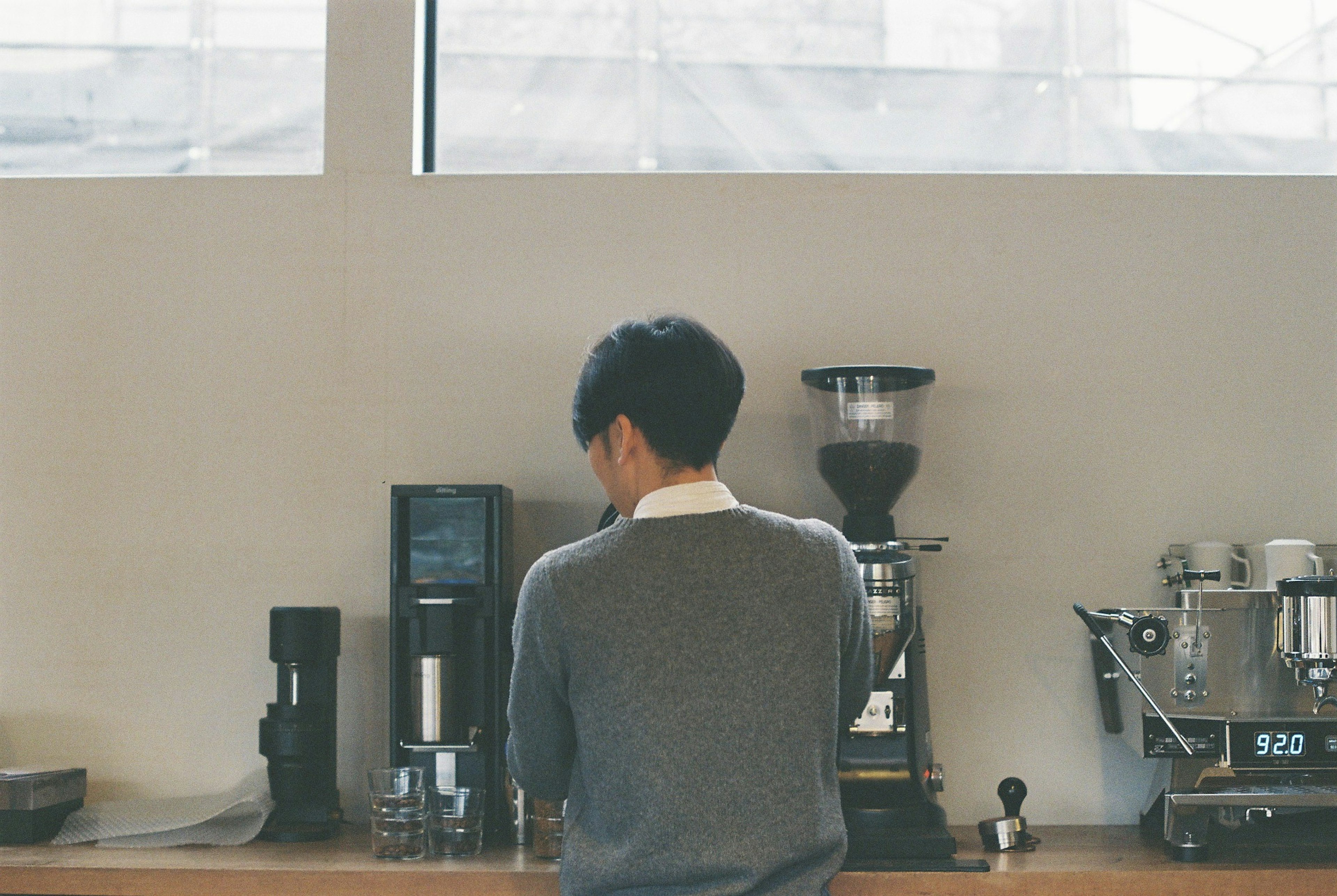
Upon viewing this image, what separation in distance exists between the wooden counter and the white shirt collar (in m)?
0.75

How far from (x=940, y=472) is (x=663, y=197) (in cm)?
79

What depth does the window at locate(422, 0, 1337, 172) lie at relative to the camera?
253 cm

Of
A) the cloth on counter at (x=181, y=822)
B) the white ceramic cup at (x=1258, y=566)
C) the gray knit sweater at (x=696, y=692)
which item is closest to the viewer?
the gray knit sweater at (x=696, y=692)

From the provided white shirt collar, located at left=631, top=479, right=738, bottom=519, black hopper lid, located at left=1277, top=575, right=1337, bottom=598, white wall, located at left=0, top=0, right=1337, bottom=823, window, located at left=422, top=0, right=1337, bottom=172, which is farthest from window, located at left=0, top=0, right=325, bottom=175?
black hopper lid, located at left=1277, top=575, right=1337, bottom=598

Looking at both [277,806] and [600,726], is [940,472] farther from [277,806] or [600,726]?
[277,806]

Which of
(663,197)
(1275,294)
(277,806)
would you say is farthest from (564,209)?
(1275,294)

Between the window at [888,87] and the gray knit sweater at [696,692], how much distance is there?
4.60 ft

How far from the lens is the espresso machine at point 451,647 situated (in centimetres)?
203

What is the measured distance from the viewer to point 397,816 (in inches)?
76.2

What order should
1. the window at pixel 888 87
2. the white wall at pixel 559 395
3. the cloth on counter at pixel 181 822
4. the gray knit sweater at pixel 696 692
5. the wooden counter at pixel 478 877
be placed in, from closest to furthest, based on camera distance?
the gray knit sweater at pixel 696 692
the wooden counter at pixel 478 877
the cloth on counter at pixel 181 822
the white wall at pixel 559 395
the window at pixel 888 87

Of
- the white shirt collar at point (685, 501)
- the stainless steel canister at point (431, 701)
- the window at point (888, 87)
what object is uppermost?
the window at point (888, 87)

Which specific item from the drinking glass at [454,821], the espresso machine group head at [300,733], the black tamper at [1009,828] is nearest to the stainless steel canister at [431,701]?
the drinking glass at [454,821]

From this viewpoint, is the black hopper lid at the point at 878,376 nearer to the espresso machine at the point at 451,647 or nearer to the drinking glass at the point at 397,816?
the espresso machine at the point at 451,647

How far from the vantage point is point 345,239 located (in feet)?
7.90
